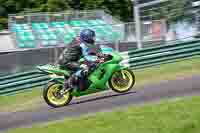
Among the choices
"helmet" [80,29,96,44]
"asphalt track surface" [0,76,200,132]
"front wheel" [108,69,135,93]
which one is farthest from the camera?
"front wheel" [108,69,135,93]

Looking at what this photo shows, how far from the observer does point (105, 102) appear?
11328 millimetres

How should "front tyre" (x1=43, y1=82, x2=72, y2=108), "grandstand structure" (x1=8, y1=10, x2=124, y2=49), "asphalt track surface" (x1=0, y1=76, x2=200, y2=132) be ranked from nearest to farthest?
"asphalt track surface" (x1=0, y1=76, x2=200, y2=132), "front tyre" (x1=43, y1=82, x2=72, y2=108), "grandstand structure" (x1=8, y1=10, x2=124, y2=49)

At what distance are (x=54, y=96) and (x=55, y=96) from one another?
2 centimetres

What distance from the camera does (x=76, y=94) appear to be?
1229 cm

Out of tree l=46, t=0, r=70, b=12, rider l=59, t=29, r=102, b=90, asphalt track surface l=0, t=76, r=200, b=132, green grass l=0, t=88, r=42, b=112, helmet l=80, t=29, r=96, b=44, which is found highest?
tree l=46, t=0, r=70, b=12

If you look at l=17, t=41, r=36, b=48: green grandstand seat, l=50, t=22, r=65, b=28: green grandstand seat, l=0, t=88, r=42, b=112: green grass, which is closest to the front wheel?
l=0, t=88, r=42, b=112: green grass

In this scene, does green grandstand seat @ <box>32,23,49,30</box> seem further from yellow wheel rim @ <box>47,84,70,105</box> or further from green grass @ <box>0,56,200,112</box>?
yellow wheel rim @ <box>47,84,70,105</box>

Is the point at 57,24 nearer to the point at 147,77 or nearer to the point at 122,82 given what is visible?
the point at 147,77

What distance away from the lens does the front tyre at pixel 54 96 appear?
472 inches

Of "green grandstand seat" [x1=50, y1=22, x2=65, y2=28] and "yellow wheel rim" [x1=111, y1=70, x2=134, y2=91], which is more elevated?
"green grandstand seat" [x1=50, y1=22, x2=65, y2=28]

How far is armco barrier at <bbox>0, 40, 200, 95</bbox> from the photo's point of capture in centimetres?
1806

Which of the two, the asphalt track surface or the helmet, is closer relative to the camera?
the asphalt track surface

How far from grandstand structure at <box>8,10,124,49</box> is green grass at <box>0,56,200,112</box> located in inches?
175

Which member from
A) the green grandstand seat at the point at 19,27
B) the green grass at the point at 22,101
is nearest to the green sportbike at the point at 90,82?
the green grass at the point at 22,101
